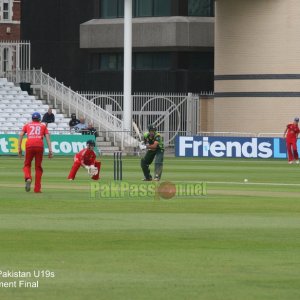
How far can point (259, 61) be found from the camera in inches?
2247

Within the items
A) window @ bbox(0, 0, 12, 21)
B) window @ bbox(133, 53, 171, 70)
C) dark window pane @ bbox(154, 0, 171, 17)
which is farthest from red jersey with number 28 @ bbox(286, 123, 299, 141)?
window @ bbox(0, 0, 12, 21)

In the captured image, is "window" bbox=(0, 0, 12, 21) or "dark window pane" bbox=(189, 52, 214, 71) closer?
"dark window pane" bbox=(189, 52, 214, 71)

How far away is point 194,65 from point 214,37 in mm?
2788

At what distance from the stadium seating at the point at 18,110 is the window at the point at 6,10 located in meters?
25.0

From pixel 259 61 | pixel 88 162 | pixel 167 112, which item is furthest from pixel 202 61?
pixel 88 162

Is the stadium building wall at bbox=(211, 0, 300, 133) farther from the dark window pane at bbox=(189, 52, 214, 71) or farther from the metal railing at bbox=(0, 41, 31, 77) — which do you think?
the metal railing at bbox=(0, 41, 31, 77)

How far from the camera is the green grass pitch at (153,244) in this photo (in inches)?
535

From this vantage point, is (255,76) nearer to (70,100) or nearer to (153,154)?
(70,100)

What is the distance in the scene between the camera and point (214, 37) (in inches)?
2413

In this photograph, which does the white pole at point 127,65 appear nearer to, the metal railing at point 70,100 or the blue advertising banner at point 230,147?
the metal railing at point 70,100

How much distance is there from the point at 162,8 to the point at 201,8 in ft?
6.06

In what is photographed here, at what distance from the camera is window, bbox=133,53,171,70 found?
209 ft

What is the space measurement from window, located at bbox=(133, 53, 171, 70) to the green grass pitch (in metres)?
34.0

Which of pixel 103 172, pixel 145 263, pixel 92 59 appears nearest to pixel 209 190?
pixel 103 172
